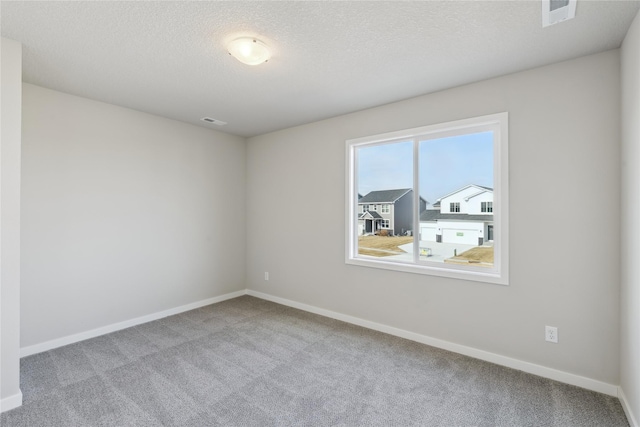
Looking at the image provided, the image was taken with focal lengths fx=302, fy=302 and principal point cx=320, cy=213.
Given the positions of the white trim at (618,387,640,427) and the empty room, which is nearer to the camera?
the white trim at (618,387,640,427)

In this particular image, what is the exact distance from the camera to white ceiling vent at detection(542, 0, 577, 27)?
1.70 m

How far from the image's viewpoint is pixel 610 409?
2023 millimetres

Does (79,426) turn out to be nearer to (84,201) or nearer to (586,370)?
(84,201)

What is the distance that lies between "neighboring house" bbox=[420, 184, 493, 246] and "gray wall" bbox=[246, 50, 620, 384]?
0.85 feet

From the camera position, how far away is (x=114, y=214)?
337 centimetres

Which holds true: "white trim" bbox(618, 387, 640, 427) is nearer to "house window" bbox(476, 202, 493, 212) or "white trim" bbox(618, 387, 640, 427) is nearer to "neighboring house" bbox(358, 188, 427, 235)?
Answer: "house window" bbox(476, 202, 493, 212)

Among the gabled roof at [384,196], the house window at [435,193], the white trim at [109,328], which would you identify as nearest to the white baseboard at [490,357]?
the house window at [435,193]

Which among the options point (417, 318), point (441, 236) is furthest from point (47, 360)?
point (441, 236)

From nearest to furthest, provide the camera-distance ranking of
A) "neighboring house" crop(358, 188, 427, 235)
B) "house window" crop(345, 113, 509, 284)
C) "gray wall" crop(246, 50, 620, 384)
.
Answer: "gray wall" crop(246, 50, 620, 384) → "house window" crop(345, 113, 509, 284) → "neighboring house" crop(358, 188, 427, 235)

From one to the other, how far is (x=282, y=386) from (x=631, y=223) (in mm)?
2611

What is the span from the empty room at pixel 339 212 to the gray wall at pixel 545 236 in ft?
0.05

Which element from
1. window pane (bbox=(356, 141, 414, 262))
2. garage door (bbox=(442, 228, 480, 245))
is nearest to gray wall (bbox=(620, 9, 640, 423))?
garage door (bbox=(442, 228, 480, 245))

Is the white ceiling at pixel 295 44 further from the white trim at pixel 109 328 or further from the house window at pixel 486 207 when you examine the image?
the white trim at pixel 109 328

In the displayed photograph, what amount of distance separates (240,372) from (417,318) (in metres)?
1.77
